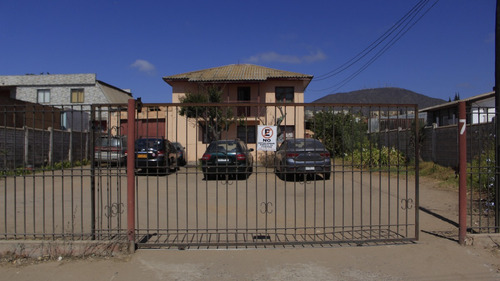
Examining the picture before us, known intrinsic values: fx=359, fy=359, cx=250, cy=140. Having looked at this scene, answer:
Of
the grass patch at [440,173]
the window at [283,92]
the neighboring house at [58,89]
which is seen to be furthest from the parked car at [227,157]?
the neighboring house at [58,89]

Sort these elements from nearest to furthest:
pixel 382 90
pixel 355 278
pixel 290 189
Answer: pixel 355 278 < pixel 290 189 < pixel 382 90

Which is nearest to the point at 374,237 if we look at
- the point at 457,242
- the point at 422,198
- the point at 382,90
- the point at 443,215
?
the point at 457,242

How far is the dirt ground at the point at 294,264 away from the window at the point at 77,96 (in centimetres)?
3199

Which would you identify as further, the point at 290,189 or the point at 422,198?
the point at 290,189

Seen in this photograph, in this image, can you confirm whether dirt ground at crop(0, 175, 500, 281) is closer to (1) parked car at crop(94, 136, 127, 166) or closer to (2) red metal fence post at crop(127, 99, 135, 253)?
(2) red metal fence post at crop(127, 99, 135, 253)

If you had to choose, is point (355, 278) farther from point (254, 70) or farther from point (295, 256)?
point (254, 70)

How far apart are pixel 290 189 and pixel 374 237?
16.4 ft

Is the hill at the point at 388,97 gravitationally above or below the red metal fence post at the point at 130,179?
above

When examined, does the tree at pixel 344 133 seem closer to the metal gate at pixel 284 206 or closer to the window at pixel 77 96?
the metal gate at pixel 284 206

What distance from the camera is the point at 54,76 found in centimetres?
3388

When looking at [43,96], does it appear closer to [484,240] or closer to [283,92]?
[283,92]

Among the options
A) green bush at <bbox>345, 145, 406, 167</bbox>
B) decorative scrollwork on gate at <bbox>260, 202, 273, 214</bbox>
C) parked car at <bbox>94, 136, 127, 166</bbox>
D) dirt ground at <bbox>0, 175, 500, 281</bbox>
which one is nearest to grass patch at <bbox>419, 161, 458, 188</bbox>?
green bush at <bbox>345, 145, 406, 167</bbox>

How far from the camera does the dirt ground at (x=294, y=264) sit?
4.46 meters

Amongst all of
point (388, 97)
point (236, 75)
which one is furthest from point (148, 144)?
point (388, 97)
